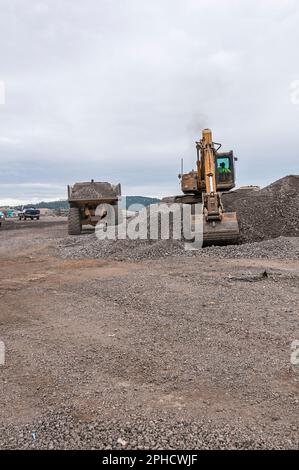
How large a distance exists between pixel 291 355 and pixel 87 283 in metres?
4.92

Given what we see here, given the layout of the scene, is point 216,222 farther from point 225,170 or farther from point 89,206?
point 89,206

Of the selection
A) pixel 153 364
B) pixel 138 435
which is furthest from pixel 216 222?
pixel 138 435

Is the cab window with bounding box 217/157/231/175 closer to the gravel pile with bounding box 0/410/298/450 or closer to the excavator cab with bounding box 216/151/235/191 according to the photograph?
the excavator cab with bounding box 216/151/235/191

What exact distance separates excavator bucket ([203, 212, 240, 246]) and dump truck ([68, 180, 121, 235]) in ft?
27.8

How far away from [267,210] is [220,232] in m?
3.79

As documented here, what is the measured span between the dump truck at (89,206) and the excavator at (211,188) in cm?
435

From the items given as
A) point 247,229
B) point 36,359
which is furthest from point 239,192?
point 36,359

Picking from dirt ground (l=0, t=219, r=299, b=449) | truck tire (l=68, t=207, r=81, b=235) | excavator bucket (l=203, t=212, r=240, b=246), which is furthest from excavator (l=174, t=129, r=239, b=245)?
truck tire (l=68, t=207, r=81, b=235)

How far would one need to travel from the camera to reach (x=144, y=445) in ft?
9.37

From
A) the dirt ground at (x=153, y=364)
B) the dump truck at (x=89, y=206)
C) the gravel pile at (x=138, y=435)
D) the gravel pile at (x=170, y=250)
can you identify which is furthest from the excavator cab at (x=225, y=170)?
the gravel pile at (x=138, y=435)

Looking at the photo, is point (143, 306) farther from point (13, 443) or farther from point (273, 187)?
point (273, 187)

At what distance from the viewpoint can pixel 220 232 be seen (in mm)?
12047

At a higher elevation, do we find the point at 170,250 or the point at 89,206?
the point at 89,206

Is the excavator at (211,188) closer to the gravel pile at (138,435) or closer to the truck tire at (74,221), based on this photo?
the truck tire at (74,221)
